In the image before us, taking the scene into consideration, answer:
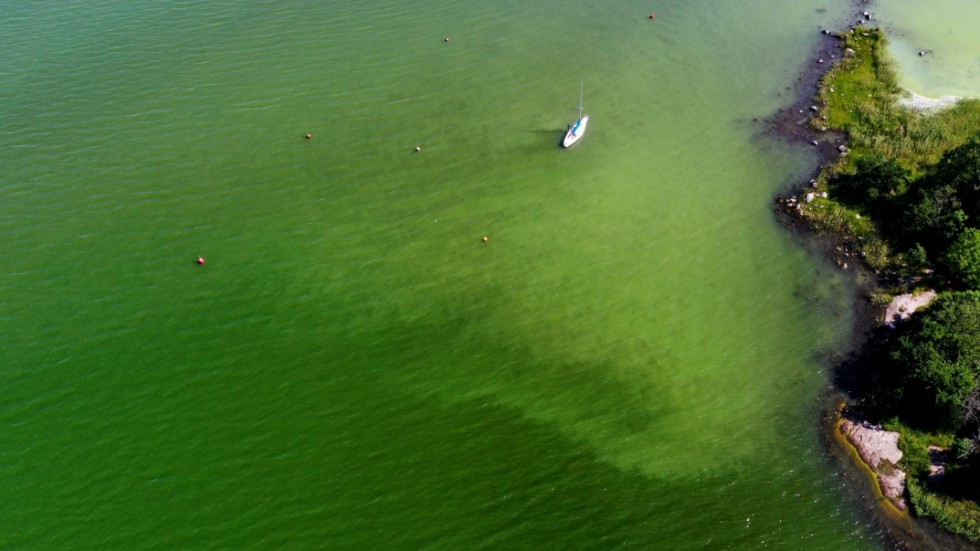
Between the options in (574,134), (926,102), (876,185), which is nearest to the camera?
(876,185)

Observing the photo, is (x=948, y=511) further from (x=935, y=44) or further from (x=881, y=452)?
(x=935, y=44)

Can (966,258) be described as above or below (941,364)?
above

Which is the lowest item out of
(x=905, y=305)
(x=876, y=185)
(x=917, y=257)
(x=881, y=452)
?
(x=881, y=452)

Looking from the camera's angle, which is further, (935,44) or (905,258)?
(935,44)

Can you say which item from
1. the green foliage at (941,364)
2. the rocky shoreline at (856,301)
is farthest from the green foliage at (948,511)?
the green foliage at (941,364)

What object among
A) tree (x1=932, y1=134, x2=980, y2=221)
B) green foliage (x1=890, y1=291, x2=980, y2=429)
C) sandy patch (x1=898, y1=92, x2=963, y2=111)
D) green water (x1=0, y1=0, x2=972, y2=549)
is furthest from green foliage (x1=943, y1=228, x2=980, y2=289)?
sandy patch (x1=898, y1=92, x2=963, y2=111)

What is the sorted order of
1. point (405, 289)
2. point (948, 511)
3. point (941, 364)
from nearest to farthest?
point (948, 511)
point (941, 364)
point (405, 289)

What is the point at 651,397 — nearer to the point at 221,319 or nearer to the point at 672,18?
the point at 221,319

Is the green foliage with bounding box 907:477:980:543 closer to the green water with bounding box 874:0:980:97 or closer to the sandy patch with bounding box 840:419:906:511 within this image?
the sandy patch with bounding box 840:419:906:511

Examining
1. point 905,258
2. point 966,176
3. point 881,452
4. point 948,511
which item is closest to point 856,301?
point 905,258
